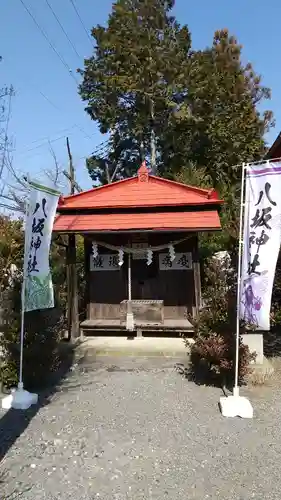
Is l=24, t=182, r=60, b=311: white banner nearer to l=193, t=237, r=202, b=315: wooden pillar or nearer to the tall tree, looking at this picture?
l=193, t=237, r=202, b=315: wooden pillar

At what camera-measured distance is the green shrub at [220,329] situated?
6.78m

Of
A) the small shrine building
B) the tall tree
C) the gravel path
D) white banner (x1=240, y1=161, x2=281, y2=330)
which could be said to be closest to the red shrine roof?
the small shrine building

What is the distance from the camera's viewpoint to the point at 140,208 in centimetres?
1082

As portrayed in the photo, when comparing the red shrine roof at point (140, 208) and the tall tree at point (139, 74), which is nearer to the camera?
the red shrine roof at point (140, 208)

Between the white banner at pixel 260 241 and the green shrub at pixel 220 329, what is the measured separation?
1056 mm

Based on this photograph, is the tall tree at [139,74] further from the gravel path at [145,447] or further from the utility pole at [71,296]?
the gravel path at [145,447]

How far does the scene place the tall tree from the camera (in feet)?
81.8

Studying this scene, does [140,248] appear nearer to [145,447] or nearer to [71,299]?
[71,299]

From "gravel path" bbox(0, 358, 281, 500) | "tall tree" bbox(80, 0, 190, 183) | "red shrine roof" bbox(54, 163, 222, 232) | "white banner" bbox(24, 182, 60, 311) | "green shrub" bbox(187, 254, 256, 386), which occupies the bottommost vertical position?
"gravel path" bbox(0, 358, 281, 500)

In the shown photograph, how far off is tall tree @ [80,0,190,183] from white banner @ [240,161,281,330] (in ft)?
67.2

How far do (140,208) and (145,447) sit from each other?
685 centimetres

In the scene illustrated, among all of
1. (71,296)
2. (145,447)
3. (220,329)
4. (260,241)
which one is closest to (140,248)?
(71,296)

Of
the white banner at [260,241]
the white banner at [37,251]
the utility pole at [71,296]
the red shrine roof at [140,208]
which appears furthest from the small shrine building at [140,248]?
the white banner at [260,241]

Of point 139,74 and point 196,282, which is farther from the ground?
point 139,74
